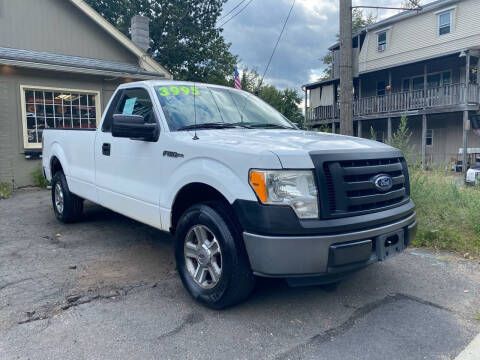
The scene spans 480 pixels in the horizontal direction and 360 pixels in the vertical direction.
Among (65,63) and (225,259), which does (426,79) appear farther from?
(225,259)

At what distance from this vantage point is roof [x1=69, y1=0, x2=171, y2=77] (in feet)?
37.9

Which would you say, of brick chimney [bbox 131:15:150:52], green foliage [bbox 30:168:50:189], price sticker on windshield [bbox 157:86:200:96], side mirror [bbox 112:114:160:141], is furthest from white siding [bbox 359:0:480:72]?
side mirror [bbox 112:114:160:141]

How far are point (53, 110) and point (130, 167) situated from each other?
7.63m

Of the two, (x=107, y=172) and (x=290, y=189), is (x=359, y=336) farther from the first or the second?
(x=107, y=172)

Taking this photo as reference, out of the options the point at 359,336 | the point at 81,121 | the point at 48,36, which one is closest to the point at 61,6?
the point at 48,36

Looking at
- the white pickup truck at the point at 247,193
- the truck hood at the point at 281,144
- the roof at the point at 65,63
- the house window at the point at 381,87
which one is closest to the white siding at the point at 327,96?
the house window at the point at 381,87

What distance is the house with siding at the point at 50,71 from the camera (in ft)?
31.3

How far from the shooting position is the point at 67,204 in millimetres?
5688

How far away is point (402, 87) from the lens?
22.5 m

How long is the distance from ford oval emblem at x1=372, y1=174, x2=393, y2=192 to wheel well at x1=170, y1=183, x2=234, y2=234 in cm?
121

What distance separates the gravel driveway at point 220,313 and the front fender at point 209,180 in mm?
Answer: 932

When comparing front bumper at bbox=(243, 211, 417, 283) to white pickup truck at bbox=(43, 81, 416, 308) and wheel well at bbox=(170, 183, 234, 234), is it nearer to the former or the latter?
white pickup truck at bbox=(43, 81, 416, 308)

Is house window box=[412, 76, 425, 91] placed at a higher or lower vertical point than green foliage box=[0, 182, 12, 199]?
higher

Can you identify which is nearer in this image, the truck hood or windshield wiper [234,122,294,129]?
the truck hood
